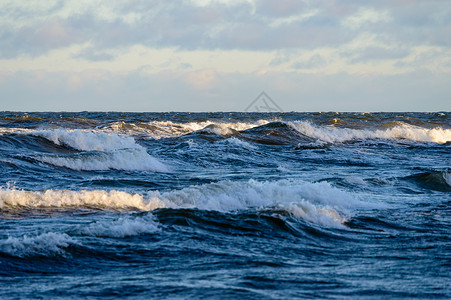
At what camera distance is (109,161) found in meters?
15.7

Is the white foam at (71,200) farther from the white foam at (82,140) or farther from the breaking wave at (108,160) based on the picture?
the white foam at (82,140)

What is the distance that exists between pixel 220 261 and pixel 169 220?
1825 millimetres

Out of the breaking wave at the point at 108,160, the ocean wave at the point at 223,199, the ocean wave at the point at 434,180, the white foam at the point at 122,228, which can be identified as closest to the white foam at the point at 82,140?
the breaking wave at the point at 108,160

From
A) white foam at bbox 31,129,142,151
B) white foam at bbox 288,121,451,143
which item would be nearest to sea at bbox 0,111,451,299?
white foam at bbox 31,129,142,151

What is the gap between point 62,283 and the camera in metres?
4.84

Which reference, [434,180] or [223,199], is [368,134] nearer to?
[434,180]

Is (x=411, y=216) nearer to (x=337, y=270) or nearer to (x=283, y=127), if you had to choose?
(x=337, y=270)

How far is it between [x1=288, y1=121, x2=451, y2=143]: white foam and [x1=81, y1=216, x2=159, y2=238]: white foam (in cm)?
2271

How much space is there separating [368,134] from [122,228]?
27023 mm

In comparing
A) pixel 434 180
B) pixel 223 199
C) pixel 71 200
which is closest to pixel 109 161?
pixel 71 200

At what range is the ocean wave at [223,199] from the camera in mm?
8352

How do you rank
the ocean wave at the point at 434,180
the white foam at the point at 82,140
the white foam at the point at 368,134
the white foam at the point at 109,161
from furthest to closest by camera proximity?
1. the white foam at the point at 368,134
2. the white foam at the point at 82,140
3. the white foam at the point at 109,161
4. the ocean wave at the point at 434,180

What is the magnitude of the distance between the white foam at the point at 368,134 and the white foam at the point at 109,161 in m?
14.7

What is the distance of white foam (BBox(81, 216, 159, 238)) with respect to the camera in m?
6.48
